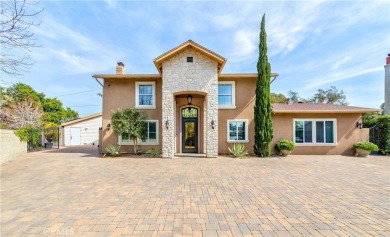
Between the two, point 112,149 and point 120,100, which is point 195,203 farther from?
point 120,100

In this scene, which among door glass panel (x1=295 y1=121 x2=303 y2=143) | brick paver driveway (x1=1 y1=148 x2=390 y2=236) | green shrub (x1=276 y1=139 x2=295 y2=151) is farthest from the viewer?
door glass panel (x1=295 y1=121 x2=303 y2=143)

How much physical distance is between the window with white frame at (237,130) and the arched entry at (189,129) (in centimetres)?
229

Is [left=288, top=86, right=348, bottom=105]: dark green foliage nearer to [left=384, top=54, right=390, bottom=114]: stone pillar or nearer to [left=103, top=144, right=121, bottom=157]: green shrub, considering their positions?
[left=384, top=54, right=390, bottom=114]: stone pillar

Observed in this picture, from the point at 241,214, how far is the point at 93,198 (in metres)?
3.61

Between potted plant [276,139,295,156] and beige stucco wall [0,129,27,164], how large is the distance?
50.6 feet

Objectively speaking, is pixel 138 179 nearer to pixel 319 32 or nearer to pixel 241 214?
pixel 241 214

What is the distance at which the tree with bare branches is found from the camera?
5.09 meters

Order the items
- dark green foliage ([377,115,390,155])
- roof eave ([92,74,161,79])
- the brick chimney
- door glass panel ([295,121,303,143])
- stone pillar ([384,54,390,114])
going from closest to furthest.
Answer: roof eave ([92,74,161,79]) < dark green foliage ([377,115,390,155]) < door glass panel ([295,121,303,143]) < the brick chimney < stone pillar ([384,54,390,114])

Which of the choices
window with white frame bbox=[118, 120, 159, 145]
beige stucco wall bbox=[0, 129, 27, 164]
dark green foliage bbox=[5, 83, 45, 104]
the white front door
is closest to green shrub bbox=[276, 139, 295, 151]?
window with white frame bbox=[118, 120, 159, 145]

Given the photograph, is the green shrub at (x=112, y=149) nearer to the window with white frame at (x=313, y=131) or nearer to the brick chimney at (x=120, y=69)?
the brick chimney at (x=120, y=69)

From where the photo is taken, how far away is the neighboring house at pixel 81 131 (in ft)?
72.4

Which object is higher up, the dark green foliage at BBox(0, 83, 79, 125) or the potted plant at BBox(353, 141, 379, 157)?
the dark green foliage at BBox(0, 83, 79, 125)

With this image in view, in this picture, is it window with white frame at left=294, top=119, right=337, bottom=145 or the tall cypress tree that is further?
window with white frame at left=294, top=119, right=337, bottom=145

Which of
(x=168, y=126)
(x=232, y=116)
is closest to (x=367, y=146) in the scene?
(x=232, y=116)
